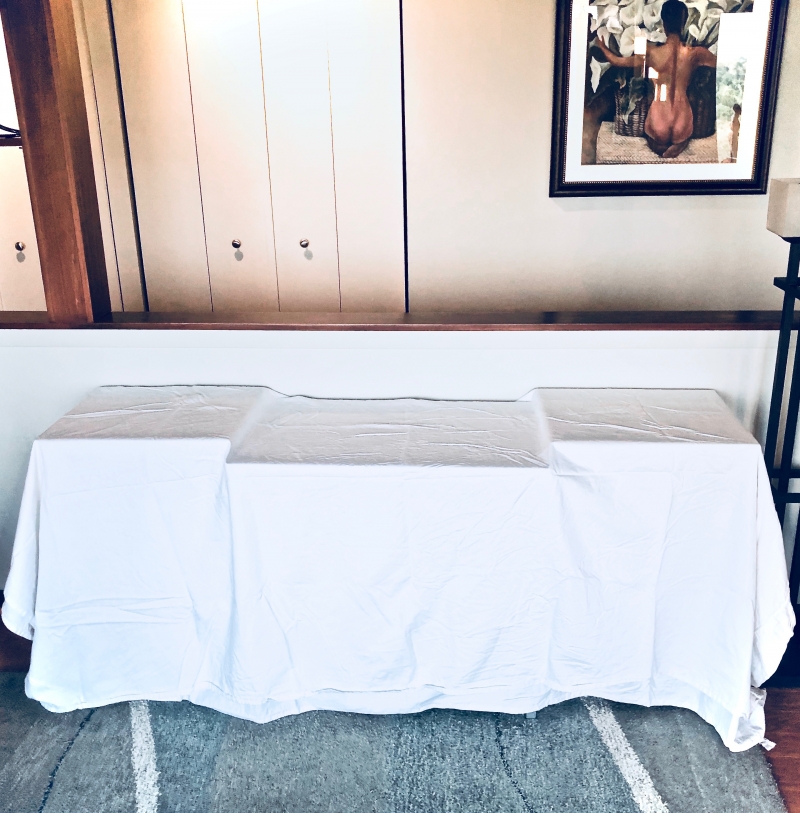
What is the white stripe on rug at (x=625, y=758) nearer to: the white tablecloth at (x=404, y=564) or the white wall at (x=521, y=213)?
the white tablecloth at (x=404, y=564)

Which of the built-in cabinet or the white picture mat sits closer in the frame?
the white picture mat

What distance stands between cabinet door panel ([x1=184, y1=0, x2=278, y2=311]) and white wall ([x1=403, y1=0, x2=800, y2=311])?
0.60 meters

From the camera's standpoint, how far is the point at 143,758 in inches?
70.9

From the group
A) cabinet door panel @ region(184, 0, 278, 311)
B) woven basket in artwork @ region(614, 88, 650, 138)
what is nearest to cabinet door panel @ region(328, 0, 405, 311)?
cabinet door panel @ region(184, 0, 278, 311)

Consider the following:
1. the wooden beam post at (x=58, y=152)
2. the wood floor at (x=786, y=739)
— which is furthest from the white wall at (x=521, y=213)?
the wood floor at (x=786, y=739)

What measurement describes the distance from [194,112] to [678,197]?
6.25ft

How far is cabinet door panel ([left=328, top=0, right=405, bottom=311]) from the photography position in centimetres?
282

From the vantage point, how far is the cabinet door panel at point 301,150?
2.85m

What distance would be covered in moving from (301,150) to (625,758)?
94.0 inches

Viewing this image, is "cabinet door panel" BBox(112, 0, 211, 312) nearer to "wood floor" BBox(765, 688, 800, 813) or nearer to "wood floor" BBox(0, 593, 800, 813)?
"wood floor" BBox(0, 593, 800, 813)

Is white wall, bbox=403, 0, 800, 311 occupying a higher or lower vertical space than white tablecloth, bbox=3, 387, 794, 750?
higher

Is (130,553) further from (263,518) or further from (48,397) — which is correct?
(48,397)

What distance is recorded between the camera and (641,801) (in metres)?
1.65

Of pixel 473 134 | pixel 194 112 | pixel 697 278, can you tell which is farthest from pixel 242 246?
pixel 697 278
